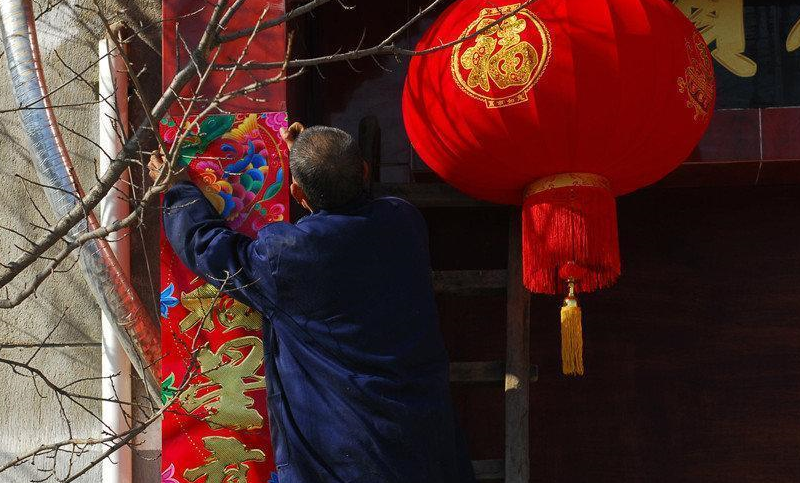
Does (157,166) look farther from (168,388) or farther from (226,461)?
(226,461)

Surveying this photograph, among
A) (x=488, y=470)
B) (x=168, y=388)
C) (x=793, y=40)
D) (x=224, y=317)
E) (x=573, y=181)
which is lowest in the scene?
(x=488, y=470)

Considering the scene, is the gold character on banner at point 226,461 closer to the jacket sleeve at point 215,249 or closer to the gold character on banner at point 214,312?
the gold character on banner at point 214,312

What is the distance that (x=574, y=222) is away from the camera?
3.92 metres

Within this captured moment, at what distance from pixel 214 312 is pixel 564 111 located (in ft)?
4.61

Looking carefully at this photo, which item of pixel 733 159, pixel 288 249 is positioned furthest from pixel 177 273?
pixel 733 159

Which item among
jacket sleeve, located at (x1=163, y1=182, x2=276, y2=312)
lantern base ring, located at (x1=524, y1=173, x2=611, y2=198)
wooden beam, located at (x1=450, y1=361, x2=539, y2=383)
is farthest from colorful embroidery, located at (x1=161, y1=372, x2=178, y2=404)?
lantern base ring, located at (x1=524, y1=173, x2=611, y2=198)

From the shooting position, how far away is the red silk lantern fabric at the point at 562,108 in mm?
3680

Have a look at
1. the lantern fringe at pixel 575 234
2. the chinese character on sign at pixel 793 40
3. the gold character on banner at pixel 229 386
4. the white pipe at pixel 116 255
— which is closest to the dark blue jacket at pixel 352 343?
the gold character on banner at pixel 229 386

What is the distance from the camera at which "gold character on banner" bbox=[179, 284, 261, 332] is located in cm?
418

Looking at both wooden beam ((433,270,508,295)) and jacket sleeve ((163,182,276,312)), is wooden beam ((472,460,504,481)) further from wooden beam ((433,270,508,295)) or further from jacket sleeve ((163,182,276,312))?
jacket sleeve ((163,182,276,312))

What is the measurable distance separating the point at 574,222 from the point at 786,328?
1447 mm

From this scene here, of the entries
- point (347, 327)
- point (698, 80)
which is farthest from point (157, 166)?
point (698, 80)

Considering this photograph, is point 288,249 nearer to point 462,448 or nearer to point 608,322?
point 462,448

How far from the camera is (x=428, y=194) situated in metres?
4.49
